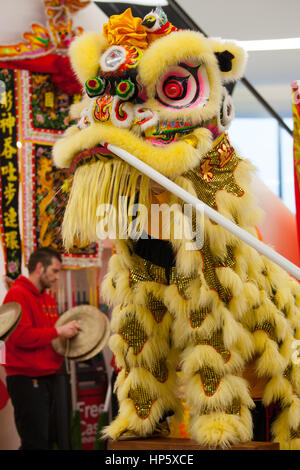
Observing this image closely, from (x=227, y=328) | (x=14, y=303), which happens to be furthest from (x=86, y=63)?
(x=14, y=303)

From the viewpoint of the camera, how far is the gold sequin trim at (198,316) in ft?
4.58

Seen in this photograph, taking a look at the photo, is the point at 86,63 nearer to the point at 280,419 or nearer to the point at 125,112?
the point at 125,112

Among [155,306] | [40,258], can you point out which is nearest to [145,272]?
[155,306]

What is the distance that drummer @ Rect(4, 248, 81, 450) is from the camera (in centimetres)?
262

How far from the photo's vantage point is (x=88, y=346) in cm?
278

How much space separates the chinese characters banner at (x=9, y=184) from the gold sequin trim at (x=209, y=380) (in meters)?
1.56

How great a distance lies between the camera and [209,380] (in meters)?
1.37

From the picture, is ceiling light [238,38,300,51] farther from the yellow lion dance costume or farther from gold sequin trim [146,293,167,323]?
gold sequin trim [146,293,167,323]

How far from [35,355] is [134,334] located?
1298 millimetres

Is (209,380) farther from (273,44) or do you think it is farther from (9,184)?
(9,184)

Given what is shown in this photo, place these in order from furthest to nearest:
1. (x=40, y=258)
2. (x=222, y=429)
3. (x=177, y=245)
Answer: (x=40, y=258)
(x=177, y=245)
(x=222, y=429)

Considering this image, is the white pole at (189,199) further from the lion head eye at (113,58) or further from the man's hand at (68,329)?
the man's hand at (68,329)

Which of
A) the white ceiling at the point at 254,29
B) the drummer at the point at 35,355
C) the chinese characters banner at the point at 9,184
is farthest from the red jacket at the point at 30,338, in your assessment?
the white ceiling at the point at 254,29

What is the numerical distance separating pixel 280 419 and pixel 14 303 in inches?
49.5
